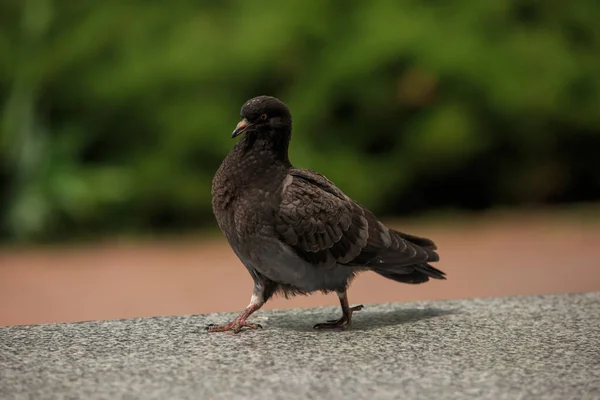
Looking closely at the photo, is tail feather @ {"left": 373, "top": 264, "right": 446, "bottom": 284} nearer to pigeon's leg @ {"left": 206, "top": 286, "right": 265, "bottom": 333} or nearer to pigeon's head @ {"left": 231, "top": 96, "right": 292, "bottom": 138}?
pigeon's leg @ {"left": 206, "top": 286, "right": 265, "bottom": 333}

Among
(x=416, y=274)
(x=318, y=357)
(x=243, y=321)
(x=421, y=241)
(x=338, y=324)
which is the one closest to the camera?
(x=318, y=357)

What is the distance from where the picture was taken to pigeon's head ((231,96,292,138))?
4160mm

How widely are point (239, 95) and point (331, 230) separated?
735 cm

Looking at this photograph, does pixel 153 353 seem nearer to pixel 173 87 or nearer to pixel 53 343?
pixel 53 343

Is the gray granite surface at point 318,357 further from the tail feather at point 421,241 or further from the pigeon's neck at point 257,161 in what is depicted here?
the pigeon's neck at point 257,161

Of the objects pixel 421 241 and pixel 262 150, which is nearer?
pixel 262 150

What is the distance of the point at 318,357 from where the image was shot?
12.0ft

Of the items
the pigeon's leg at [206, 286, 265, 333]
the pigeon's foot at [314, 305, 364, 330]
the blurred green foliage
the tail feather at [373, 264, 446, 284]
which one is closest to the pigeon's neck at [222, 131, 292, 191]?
the pigeon's leg at [206, 286, 265, 333]

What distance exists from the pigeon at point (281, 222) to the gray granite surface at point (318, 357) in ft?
0.81

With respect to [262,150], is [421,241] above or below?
below

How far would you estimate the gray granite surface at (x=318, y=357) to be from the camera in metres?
3.18

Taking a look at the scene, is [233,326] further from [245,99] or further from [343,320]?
[245,99]

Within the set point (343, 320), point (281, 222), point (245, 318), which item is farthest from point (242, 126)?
point (343, 320)

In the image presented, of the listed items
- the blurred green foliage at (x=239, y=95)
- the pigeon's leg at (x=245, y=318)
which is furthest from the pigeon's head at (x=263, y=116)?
the blurred green foliage at (x=239, y=95)
